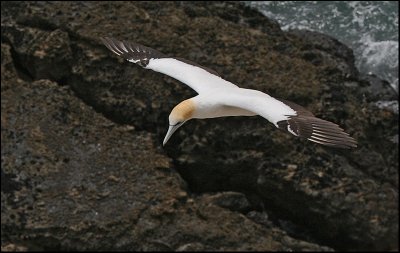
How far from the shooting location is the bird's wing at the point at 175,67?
6.61 m

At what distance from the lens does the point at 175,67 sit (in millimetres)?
7078

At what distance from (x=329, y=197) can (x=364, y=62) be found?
579 centimetres

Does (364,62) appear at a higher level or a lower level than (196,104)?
lower

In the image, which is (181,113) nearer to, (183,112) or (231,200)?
(183,112)

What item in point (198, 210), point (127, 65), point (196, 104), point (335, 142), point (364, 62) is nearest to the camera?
point (335, 142)

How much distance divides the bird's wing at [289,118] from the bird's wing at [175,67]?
427 millimetres

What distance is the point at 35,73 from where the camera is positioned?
10352mm

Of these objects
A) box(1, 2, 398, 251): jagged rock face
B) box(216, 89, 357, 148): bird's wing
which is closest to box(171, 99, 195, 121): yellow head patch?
box(216, 89, 357, 148): bird's wing

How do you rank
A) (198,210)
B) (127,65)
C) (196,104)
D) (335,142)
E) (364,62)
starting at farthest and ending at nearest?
(364,62) → (127,65) → (198,210) → (196,104) → (335,142)

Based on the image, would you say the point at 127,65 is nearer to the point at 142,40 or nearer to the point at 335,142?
the point at 142,40

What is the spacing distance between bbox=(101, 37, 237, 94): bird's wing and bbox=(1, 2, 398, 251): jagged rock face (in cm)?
220

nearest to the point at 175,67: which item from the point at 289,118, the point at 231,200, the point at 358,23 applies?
the point at 289,118

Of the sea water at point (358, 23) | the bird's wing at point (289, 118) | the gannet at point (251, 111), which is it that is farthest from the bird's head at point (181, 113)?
the sea water at point (358, 23)

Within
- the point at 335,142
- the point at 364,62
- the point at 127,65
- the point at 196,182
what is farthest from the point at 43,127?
the point at 364,62
